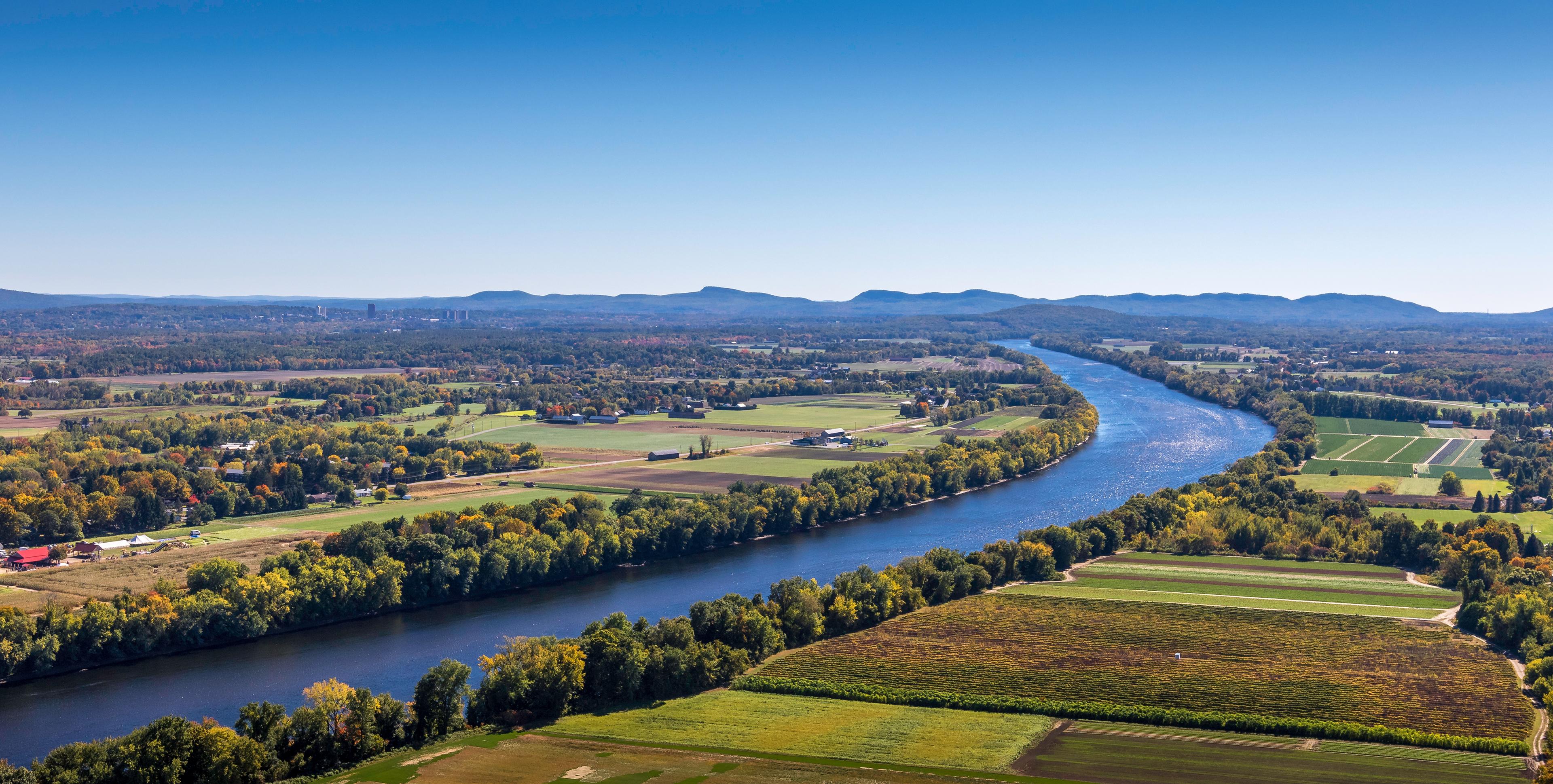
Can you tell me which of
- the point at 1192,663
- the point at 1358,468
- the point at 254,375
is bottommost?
the point at 1192,663

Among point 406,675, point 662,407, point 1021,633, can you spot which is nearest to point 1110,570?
point 1021,633

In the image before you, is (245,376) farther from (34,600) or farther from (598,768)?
(598,768)

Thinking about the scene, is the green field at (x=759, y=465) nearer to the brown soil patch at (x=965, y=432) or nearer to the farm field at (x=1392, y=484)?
the brown soil patch at (x=965, y=432)

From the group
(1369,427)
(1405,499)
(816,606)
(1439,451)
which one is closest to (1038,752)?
(816,606)

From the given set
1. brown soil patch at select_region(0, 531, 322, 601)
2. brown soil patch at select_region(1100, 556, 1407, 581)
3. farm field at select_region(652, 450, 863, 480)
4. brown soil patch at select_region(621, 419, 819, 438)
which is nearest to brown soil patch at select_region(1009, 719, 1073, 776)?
brown soil patch at select_region(1100, 556, 1407, 581)

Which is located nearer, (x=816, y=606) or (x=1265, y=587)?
(x=816, y=606)

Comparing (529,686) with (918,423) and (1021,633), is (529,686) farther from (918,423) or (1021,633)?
(918,423)

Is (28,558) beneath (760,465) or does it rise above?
beneath

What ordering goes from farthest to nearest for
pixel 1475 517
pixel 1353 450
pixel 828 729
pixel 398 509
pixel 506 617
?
pixel 1353 450 → pixel 398 509 → pixel 1475 517 → pixel 506 617 → pixel 828 729
